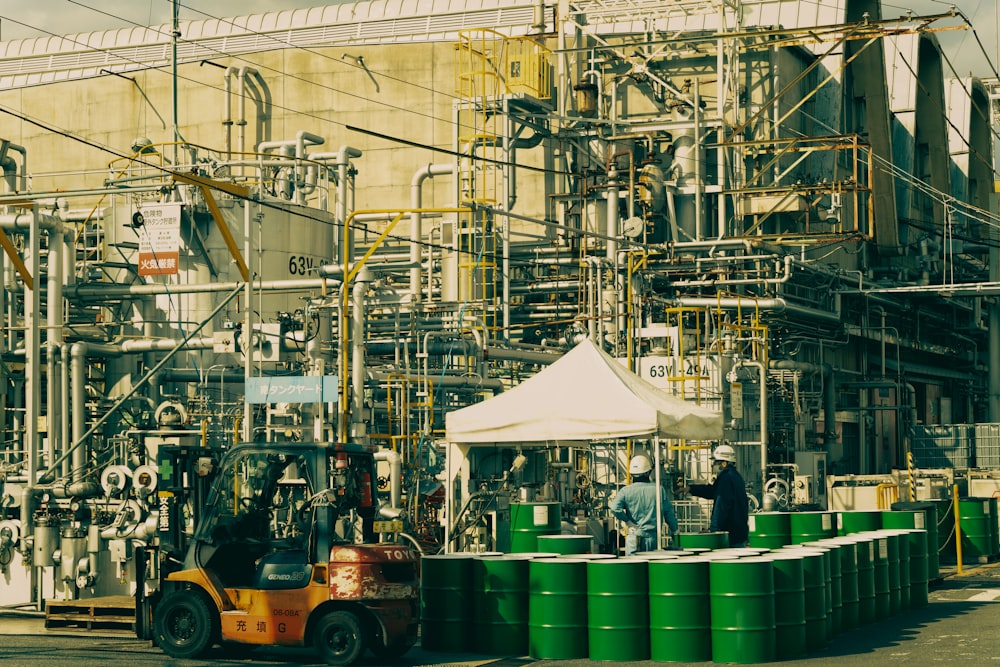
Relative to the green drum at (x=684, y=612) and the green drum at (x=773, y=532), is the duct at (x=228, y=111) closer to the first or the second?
A: the green drum at (x=773, y=532)

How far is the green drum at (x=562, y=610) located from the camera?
13523 millimetres

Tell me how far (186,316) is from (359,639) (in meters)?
16.5

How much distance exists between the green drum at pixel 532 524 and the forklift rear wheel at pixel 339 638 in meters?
5.89

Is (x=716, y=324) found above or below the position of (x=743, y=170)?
below

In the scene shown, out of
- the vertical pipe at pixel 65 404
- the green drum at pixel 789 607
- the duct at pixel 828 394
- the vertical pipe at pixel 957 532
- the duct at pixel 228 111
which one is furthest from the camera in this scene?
the duct at pixel 228 111

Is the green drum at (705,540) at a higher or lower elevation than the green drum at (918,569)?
higher

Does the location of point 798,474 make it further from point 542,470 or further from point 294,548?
point 294,548

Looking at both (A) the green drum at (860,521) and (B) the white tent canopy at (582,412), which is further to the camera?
(A) the green drum at (860,521)

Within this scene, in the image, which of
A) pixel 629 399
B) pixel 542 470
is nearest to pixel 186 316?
pixel 542 470

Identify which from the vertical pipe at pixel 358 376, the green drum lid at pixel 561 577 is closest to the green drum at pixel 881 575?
the green drum lid at pixel 561 577

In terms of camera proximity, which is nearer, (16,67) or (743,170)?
(743,170)

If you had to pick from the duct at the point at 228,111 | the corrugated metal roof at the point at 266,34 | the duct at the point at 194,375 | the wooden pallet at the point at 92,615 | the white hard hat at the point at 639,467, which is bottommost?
the wooden pallet at the point at 92,615

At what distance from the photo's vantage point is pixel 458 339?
28.0 m

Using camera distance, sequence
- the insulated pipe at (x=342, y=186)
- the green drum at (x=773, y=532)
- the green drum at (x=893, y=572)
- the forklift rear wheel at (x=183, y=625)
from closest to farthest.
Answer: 1. the forklift rear wheel at (x=183, y=625)
2. the green drum at (x=893, y=572)
3. the green drum at (x=773, y=532)
4. the insulated pipe at (x=342, y=186)
